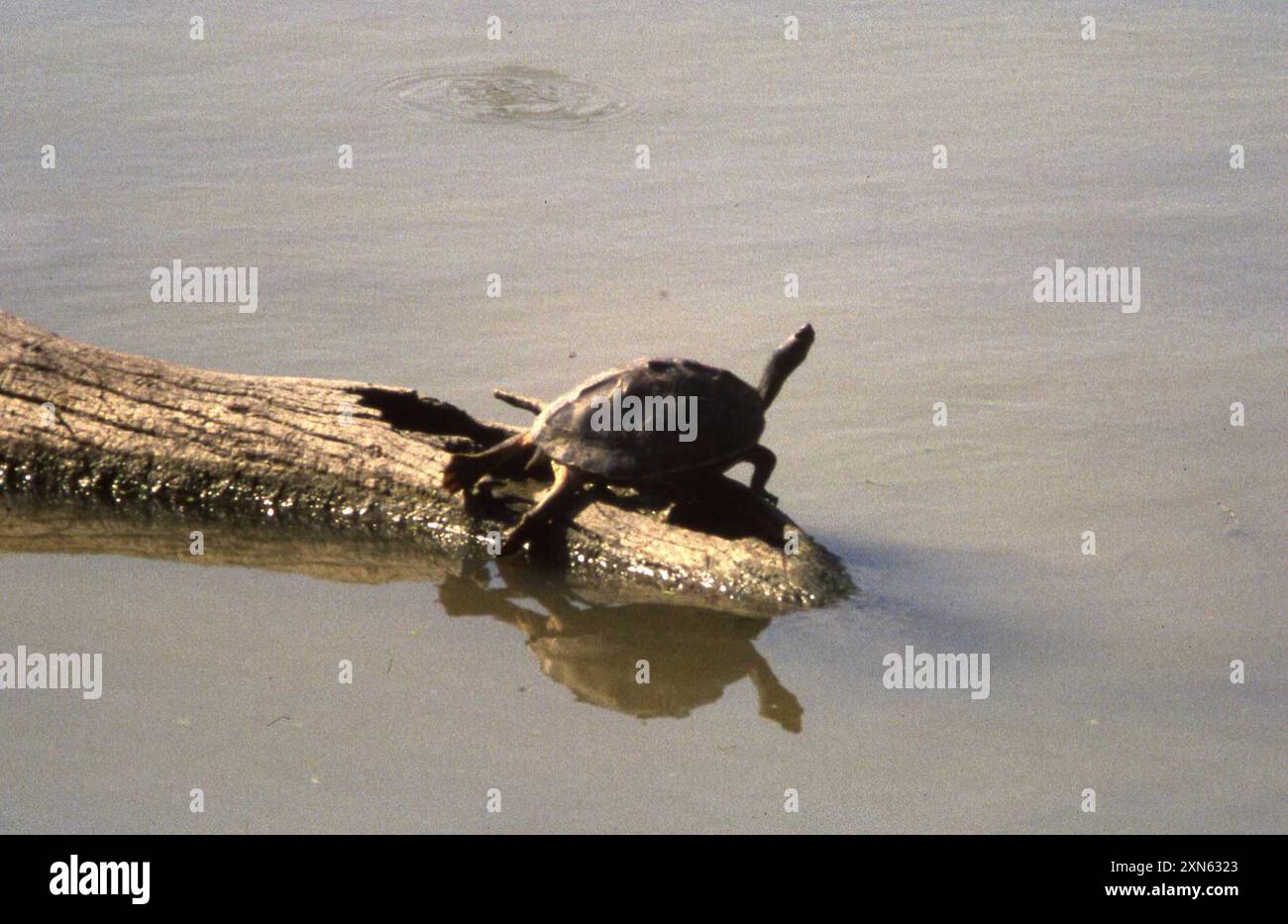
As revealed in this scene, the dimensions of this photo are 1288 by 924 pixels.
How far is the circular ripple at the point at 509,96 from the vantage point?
49.0ft

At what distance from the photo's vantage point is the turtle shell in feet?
22.2

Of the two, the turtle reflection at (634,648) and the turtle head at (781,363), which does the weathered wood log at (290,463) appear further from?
the turtle head at (781,363)

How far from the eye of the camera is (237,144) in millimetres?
14062

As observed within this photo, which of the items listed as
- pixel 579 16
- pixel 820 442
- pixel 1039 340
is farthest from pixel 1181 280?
pixel 579 16

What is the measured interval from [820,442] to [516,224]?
4.23 meters

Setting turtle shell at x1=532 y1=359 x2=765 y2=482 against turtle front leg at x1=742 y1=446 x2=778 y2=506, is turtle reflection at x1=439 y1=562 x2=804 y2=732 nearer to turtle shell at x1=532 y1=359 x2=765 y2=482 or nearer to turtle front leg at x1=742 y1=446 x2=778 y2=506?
turtle shell at x1=532 y1=359 x2=765 y2=482

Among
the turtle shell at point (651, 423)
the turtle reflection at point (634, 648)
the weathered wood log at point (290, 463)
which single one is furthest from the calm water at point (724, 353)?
the turtle shell at point (651, 423)

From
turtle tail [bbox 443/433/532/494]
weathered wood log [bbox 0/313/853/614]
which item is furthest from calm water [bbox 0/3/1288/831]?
turtle tail [bbox 443/433/532/494]

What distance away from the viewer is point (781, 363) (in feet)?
24.5

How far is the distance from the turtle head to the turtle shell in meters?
0.43

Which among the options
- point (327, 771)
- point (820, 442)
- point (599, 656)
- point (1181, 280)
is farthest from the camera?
point (1181, 280)

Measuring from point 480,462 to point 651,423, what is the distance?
825mm

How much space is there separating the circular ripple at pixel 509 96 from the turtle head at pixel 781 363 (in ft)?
25.1
